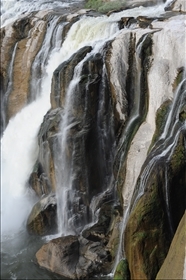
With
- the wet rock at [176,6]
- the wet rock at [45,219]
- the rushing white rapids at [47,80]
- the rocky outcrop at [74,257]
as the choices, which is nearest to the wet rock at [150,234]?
the rocky outcrop at [74,257]

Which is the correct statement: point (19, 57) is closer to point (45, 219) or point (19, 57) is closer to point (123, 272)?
point (45, 219)

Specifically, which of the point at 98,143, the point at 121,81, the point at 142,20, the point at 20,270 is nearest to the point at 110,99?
the point at 121,81

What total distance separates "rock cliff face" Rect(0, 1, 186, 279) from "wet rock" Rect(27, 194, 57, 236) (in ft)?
0.10

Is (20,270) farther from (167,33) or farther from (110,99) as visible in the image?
(167,33)

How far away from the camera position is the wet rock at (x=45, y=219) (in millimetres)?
11844

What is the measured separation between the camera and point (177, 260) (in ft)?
21.2

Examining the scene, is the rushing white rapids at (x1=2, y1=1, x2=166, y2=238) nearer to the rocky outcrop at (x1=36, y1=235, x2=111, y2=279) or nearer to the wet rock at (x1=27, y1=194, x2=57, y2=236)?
the wet rock at (x1=27, y1=194, x2=57, y2=236)

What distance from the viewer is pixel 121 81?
11.1 meters

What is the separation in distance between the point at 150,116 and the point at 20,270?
5386 millimetres

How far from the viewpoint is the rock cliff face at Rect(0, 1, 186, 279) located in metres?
7.89

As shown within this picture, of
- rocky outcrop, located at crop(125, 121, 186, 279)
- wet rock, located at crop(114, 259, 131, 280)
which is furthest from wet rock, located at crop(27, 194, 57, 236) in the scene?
rocky outcrop, located at crop(125, 121, 186, 279)

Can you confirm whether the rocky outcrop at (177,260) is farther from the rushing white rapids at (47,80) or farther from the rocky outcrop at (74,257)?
the rushing white rapids at (47,80)

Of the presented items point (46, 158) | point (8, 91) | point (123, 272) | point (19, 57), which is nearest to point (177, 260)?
point (123, 272)

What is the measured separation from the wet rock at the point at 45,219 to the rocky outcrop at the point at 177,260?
206 inches
